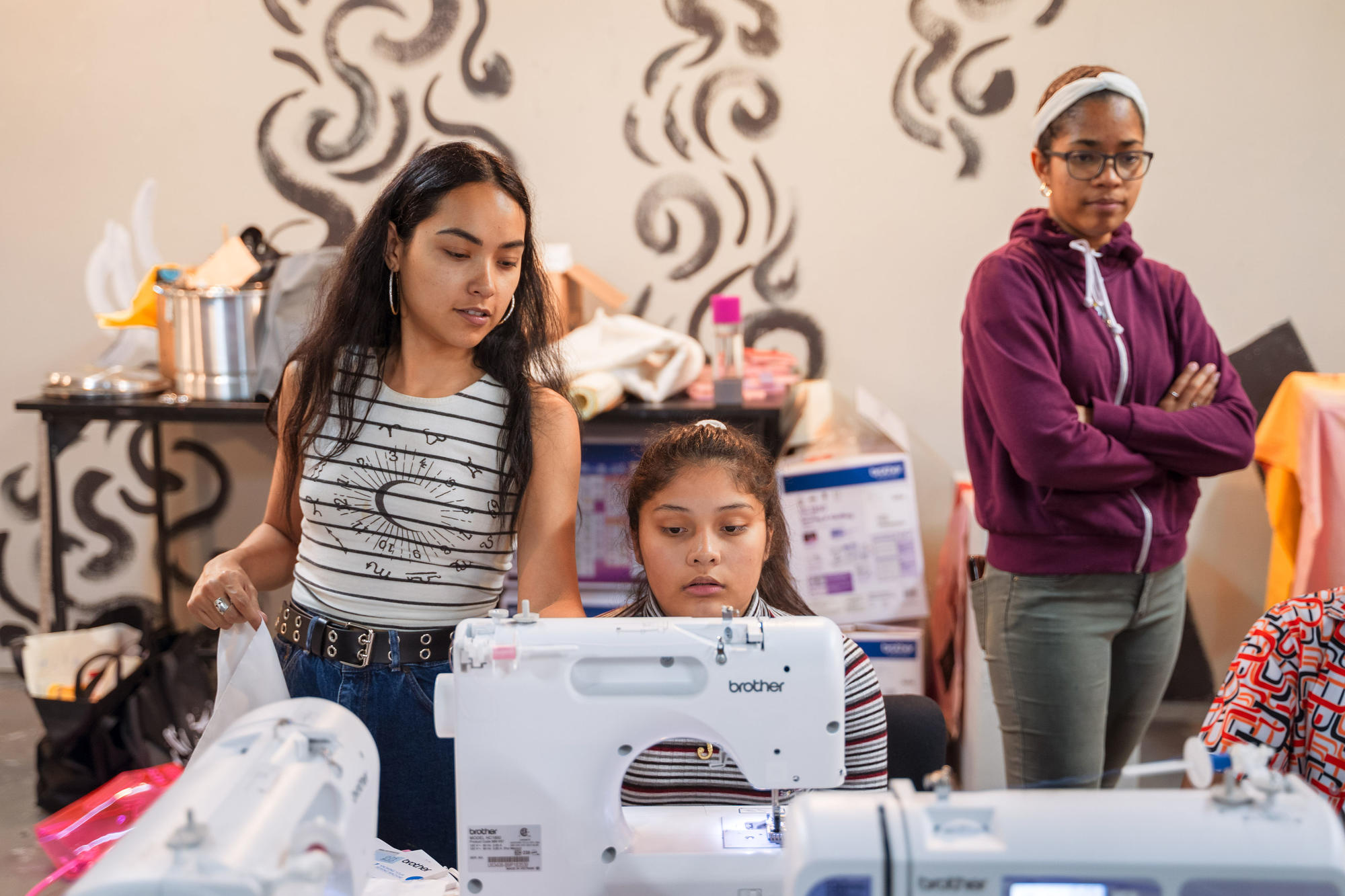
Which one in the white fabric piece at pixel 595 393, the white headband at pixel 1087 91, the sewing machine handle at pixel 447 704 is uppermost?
the white headband at pixel 1087 91

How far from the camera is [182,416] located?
2842 millimetres

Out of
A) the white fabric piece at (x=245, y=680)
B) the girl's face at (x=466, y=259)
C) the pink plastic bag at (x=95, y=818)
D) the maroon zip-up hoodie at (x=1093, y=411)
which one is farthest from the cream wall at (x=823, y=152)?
the white fabric piece at (x=245, y=680)

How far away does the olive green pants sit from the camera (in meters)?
1.79

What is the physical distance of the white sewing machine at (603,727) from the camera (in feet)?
3.36

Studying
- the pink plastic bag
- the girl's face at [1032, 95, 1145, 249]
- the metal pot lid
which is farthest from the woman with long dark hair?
the metal pot lid

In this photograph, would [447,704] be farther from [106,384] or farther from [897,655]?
[106,384]

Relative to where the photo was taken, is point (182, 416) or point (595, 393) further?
point (182, 416)

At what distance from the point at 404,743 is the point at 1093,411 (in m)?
1.17

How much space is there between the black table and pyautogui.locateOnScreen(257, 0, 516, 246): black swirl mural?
2.30 ft

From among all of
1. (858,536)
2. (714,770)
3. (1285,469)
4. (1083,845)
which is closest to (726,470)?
(714,770)

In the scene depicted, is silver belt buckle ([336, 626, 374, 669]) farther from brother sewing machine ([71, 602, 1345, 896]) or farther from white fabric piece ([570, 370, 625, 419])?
white fabric piece ([570, 370, 625, 419])

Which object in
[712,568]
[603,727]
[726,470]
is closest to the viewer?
[603,727]

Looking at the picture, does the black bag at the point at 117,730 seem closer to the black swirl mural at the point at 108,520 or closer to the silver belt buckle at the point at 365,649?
the black swirl mural at the point at 108,520

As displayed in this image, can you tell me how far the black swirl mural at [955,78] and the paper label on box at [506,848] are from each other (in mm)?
2465
